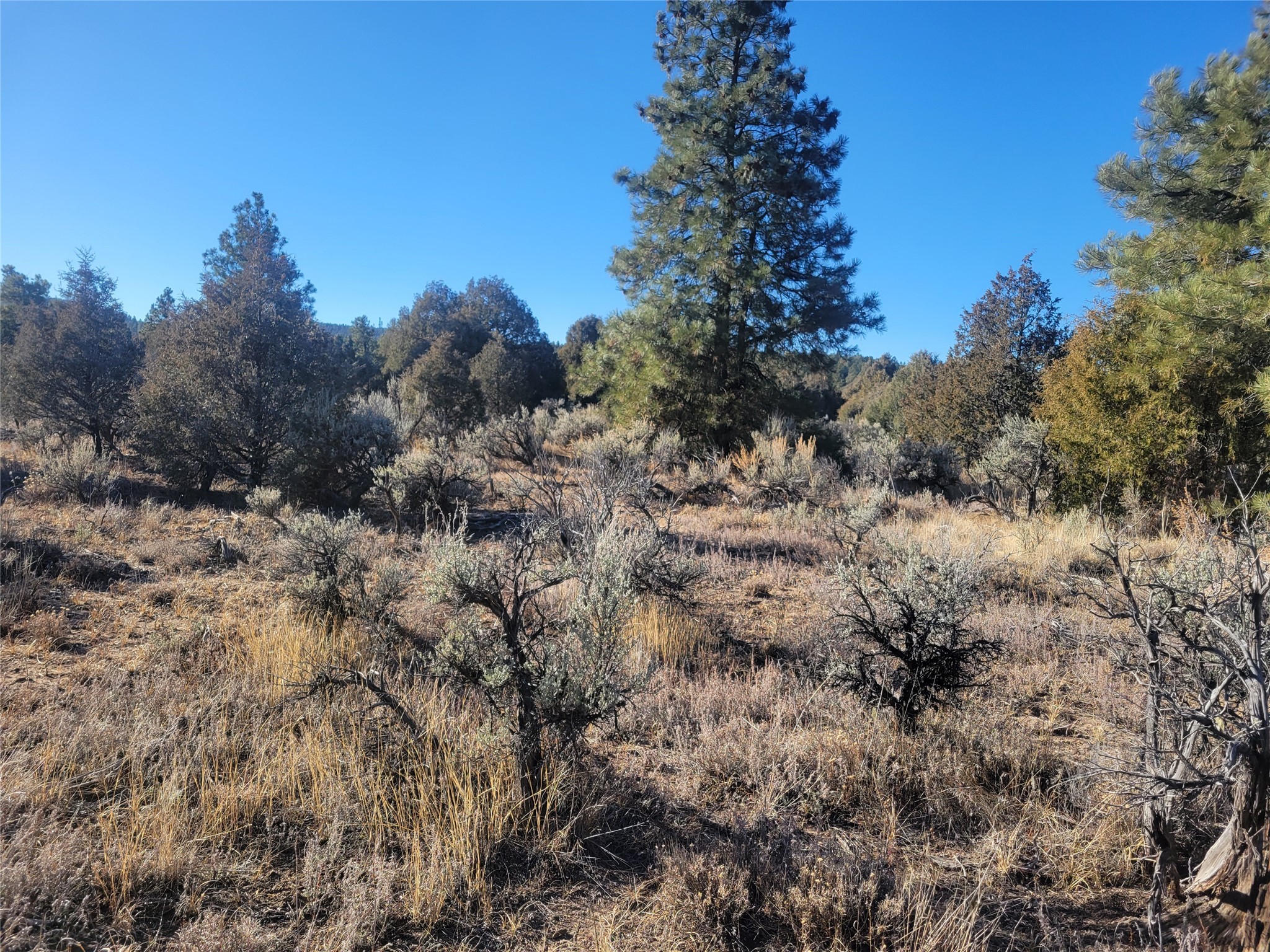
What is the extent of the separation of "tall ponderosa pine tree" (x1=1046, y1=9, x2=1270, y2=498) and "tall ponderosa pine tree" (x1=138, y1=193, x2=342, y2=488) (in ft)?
44.5

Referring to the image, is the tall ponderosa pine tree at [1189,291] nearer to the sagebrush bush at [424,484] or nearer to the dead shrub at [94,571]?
the sagebrush bush at [424,484]

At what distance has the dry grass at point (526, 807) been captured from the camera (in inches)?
77.1

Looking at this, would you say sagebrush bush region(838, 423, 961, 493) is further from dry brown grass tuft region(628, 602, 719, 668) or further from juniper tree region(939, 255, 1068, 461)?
dry brown grass tuft region(628, 602, 719, 668)

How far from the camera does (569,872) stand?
7.50 ft

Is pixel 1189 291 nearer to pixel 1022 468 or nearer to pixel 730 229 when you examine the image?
pixel 1022 468

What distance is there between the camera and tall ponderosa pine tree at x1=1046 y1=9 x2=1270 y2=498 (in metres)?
7.95

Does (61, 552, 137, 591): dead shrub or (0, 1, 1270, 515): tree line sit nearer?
(61, 552, 137, 591): dead shrub

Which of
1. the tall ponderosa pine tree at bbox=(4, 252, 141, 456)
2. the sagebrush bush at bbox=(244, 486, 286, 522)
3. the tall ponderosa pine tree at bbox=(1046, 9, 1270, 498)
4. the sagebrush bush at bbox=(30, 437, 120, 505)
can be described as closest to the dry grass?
the sagebrush bush at bbox=(244, 486, 286, 522)

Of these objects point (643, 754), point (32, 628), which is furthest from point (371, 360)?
point (643, 754)

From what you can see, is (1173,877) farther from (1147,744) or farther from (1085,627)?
(1085,627)

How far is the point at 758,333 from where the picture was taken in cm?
1404

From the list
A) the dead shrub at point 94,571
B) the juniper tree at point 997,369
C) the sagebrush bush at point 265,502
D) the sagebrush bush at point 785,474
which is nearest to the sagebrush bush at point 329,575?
the dead shrub at point 94,571

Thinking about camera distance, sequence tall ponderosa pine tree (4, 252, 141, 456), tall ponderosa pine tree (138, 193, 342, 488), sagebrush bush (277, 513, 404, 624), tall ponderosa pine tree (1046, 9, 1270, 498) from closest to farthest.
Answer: sagebrush bush (277, 513, 404, 624), tall ponderosa pine tree (1046, 9, 1270, 498), tall ponderosa pine tree (138, 193, 342, 488), tall ponderosa pine tree (4, 252, 141, 456)

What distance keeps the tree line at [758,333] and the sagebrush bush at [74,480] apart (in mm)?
1111
